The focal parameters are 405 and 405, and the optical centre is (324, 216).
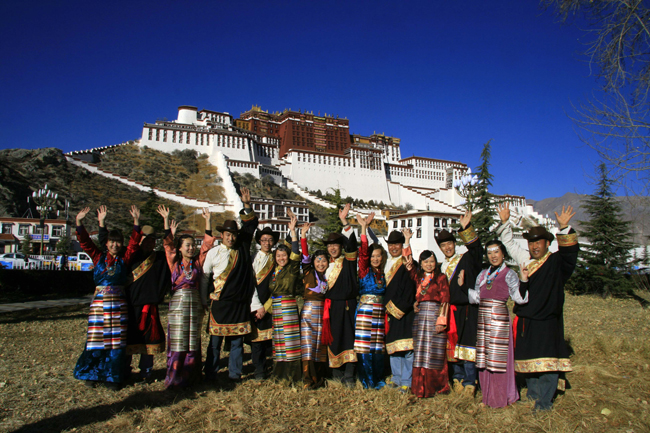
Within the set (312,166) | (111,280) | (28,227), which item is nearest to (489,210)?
(111,280)

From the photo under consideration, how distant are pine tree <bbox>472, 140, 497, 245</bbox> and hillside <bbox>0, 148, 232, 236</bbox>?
28.1 metres

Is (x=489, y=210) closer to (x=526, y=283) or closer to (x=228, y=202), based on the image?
(x=526, y=283)

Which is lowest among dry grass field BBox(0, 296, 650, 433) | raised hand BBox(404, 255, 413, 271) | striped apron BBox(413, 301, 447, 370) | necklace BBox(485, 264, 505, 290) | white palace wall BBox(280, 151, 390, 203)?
dry grass field BBox(0, 296, 650, 433)

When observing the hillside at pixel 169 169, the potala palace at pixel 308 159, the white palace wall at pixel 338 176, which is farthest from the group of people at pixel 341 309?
the white palace wall at pixel 338 176

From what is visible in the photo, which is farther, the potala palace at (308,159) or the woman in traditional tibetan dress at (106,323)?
the potala palace at (308,159)

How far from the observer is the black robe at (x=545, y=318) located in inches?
169

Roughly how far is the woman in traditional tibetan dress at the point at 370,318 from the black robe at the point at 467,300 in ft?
2.96

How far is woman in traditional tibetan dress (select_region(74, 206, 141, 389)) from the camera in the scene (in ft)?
16.4

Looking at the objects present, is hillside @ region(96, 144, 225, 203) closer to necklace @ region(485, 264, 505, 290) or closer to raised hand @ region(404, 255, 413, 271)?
raised hand @ region(404, 255, 413, 271)

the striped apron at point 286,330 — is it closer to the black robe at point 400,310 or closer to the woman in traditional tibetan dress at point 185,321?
the woman in traditional tibetan dress at point 185,321

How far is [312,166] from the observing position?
234 feet

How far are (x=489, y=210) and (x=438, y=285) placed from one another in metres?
20.7

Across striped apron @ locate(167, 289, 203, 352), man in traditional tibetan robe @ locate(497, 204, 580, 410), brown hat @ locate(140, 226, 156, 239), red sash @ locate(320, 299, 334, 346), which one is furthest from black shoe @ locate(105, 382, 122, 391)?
man in traditional tibetan robe @ locate(497, 204, 580, 410)

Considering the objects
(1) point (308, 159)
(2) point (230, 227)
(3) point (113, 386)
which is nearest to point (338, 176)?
(1) point (308, 159)
